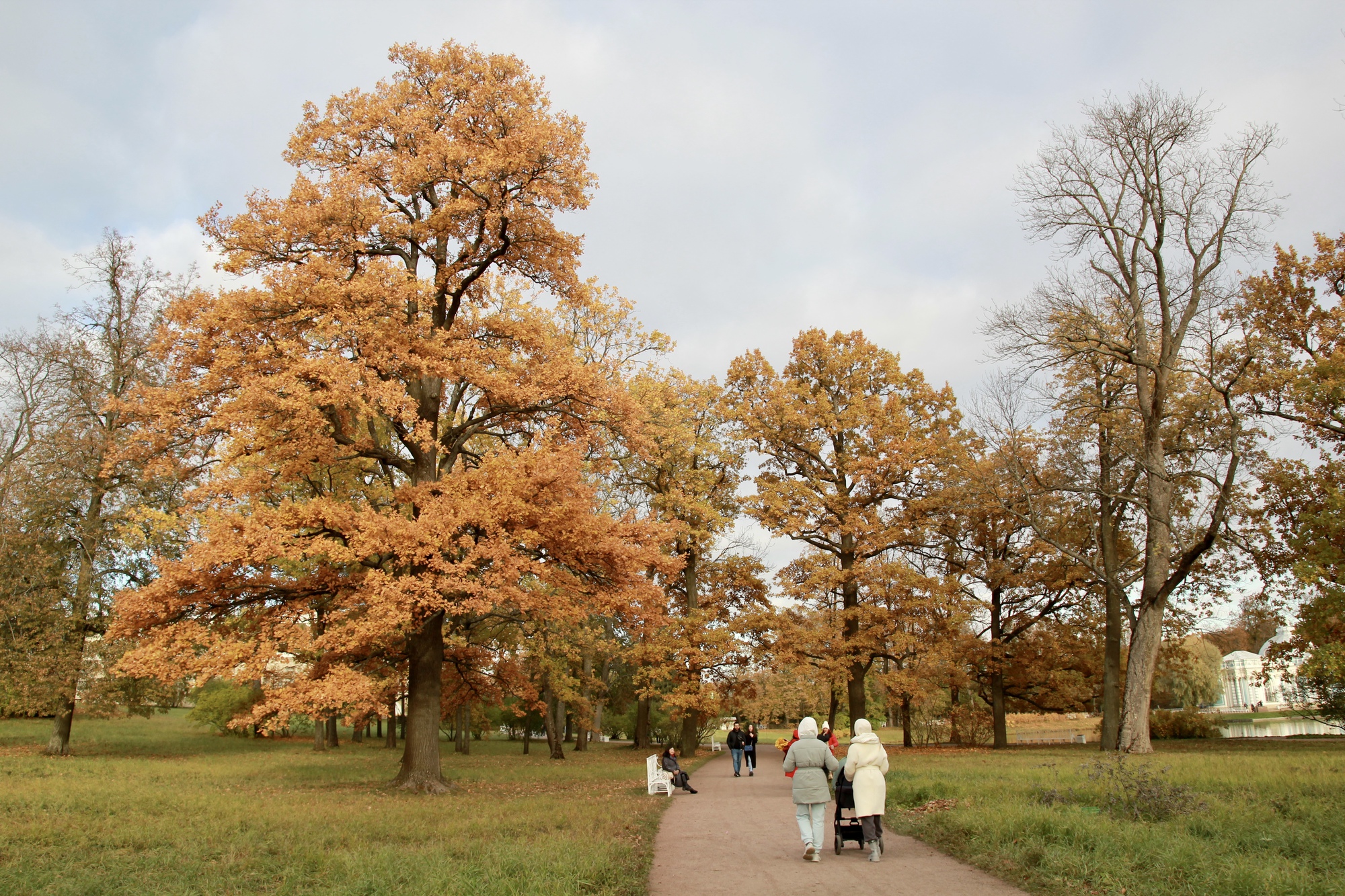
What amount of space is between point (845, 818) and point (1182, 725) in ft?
99.5

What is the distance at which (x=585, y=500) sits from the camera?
599 inches

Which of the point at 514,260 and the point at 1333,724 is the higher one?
the point at 514,260

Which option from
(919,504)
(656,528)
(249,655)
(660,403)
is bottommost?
(249,655)

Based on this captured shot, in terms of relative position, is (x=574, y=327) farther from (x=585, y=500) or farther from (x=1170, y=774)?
(x=1170, y=774)

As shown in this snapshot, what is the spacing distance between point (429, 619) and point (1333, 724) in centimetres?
3257

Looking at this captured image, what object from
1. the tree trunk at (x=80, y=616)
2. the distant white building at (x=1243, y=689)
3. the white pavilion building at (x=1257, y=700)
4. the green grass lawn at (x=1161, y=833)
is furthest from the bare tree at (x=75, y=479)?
the distant white building at (x=1243, y=689)

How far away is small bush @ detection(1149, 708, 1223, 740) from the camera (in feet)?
107

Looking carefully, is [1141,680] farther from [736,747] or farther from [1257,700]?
[1257,700]

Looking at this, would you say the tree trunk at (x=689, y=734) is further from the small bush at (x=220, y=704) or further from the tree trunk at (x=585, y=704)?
the small bush at (x=220, y=704)

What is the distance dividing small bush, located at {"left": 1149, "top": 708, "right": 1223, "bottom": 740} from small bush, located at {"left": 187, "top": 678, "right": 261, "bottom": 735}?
38.7m

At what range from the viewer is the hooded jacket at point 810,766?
30.2 feet

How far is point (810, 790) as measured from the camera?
9203 millimetres

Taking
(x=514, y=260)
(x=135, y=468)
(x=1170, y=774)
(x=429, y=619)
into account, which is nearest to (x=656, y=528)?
(x=429, y=619)

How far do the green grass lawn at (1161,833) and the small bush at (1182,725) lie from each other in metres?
20.9
